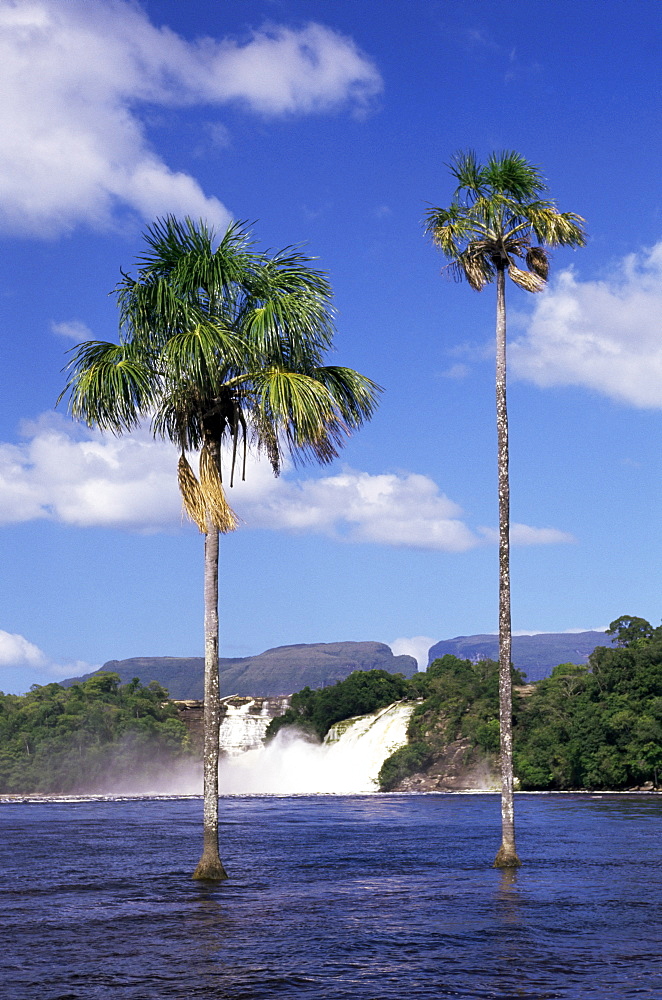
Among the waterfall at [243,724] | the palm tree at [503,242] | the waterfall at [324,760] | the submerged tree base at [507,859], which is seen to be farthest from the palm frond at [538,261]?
the waterfall at [243,724]

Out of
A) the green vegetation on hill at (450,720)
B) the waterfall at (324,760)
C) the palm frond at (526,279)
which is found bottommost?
the waterfall at (324,760)

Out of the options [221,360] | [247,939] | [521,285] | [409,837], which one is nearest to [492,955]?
[247,939]

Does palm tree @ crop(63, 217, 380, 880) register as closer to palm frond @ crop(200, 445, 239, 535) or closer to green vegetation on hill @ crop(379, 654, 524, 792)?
palm frond @ crop(200, 445, 239, 535)

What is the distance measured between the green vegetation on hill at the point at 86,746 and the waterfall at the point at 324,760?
11449mm

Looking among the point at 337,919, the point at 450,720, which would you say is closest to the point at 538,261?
the point at 337,919

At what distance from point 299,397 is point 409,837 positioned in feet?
88.2

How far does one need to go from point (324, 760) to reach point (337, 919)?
297 ft

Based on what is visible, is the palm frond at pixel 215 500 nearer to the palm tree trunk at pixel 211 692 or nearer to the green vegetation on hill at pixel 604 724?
the palm tree trunk at pixel 211 692

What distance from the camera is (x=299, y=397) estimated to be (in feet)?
72.3

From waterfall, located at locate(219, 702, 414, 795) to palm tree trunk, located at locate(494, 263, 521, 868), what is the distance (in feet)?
240

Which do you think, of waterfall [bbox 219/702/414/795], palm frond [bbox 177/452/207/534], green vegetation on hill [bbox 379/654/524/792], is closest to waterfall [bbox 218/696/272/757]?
waterfall [bbox 219/702/414/795]

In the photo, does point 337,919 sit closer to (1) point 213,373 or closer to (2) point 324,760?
(1) point 213,373

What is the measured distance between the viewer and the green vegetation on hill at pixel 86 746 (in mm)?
123750

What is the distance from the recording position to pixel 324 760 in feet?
356
